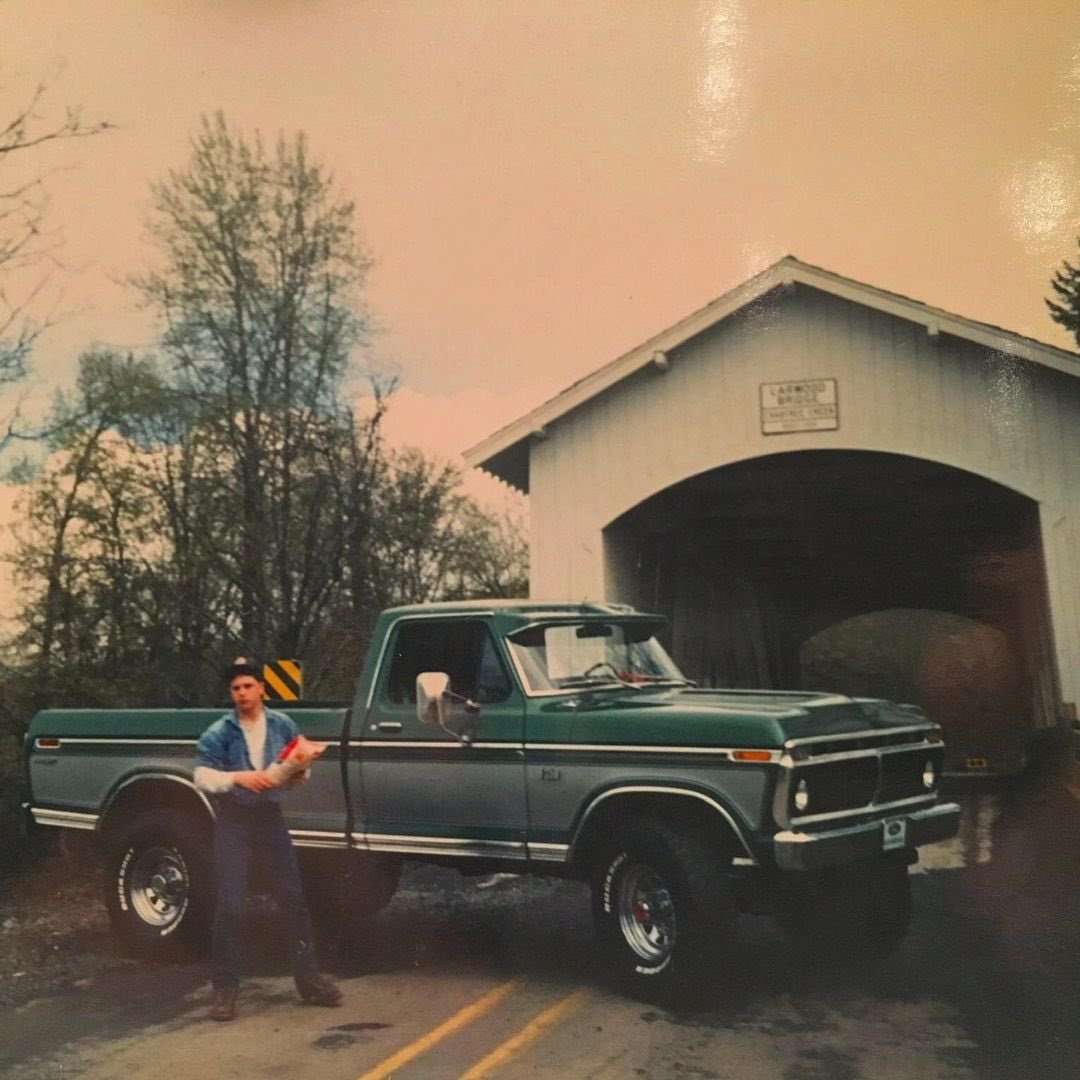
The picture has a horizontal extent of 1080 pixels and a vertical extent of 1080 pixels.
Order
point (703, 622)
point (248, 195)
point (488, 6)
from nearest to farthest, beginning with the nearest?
point (488, 6) → point (248, 195) → point (703, 622)

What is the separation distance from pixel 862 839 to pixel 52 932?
493cm

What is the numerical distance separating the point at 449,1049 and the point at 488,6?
548 centimetres

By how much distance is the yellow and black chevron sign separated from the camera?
841 cm

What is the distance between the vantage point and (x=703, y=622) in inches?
671

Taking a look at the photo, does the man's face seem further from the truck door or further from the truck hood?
the truck hood

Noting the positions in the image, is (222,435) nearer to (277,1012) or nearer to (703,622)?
(277,1012)

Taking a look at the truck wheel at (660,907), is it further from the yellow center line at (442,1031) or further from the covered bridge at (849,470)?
the covered bridge at (849,470)

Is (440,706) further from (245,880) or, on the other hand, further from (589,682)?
(245,880)

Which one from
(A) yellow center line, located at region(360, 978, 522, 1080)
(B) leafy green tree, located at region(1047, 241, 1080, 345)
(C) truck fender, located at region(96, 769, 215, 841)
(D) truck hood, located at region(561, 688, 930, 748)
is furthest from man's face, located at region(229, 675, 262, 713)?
(B) leafy green tree, located at region(1047, 241, 1080, 345)

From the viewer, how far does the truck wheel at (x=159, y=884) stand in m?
6.09

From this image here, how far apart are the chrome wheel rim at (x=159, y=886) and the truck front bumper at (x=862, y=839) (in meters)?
3.47

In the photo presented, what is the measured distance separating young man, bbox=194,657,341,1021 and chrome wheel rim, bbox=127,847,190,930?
1229 millimetres

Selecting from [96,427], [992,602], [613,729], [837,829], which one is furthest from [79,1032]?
[992,602]

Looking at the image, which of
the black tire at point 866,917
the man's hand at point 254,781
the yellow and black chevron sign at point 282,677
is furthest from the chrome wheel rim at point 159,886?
the black tire at point 866,917
